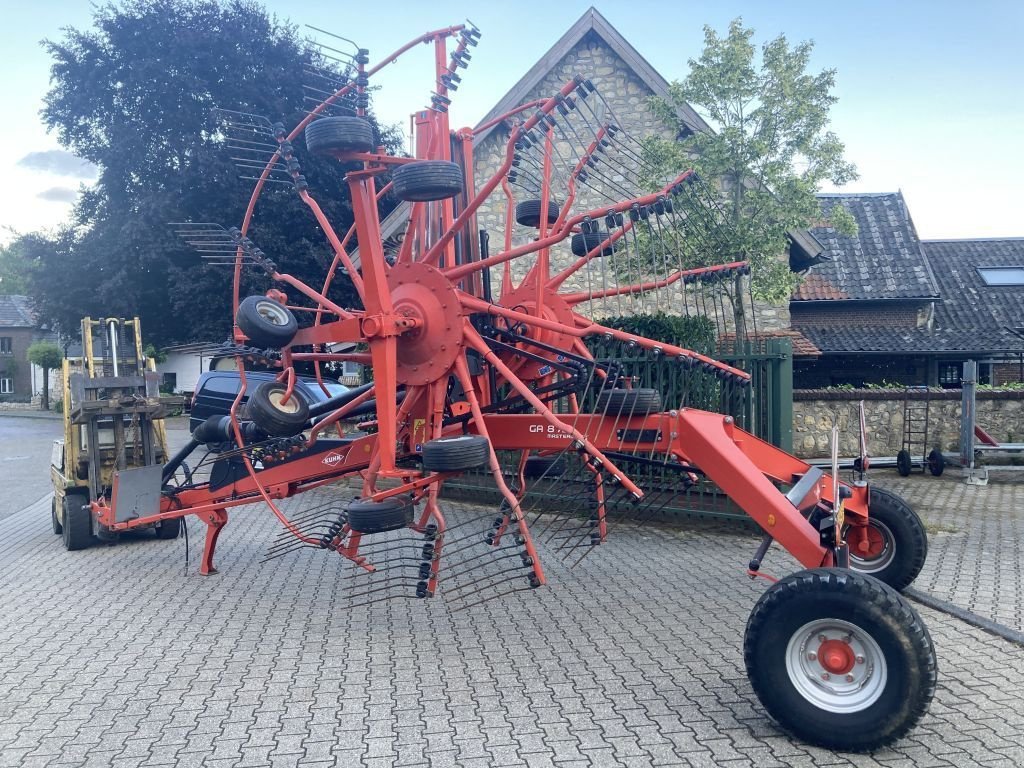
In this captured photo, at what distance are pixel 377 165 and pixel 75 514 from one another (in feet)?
17.9

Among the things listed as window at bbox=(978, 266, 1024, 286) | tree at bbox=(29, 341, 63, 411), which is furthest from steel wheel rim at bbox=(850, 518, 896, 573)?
tree at bbox=(29, 341, 63, 411)

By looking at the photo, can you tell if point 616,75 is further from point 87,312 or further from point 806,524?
point 87,312

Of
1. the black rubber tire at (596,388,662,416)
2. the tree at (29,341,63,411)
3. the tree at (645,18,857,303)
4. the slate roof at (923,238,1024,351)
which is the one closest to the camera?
the black rubber tire at (596,388,662,416)

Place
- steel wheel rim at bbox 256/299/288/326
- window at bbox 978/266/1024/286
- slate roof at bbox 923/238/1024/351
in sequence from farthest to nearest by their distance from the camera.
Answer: window at bbox 978/266/1024/286, slate roof at bbox 923/238/1024/351, steel wheel rim at bbox 256/299/288/326

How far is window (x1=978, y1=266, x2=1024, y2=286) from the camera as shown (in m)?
24.9

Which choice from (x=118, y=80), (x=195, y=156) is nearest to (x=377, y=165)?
(x=195, y=156)

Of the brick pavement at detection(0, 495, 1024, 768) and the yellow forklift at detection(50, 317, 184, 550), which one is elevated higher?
the yellow forklift at detection(50, 317, 184, 550)

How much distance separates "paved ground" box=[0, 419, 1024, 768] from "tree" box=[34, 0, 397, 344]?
54.7ft

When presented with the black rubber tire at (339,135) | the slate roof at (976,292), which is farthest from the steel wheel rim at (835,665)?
the slate roof at (976,292)

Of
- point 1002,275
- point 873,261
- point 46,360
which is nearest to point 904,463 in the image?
point 873,261

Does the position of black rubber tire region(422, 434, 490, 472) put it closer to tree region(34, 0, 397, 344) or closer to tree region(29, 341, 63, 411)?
tree region(34, 0, 397, 344)

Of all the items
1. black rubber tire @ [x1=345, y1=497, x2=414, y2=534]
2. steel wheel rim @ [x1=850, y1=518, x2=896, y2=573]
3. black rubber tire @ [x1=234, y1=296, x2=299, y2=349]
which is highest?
black rubber tire @ [x1=234, y1=296, x2=299, y2=349]

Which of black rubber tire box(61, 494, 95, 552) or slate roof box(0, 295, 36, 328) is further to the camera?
slate roof box(0, 295, 36, 328)

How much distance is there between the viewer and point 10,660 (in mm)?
5828
